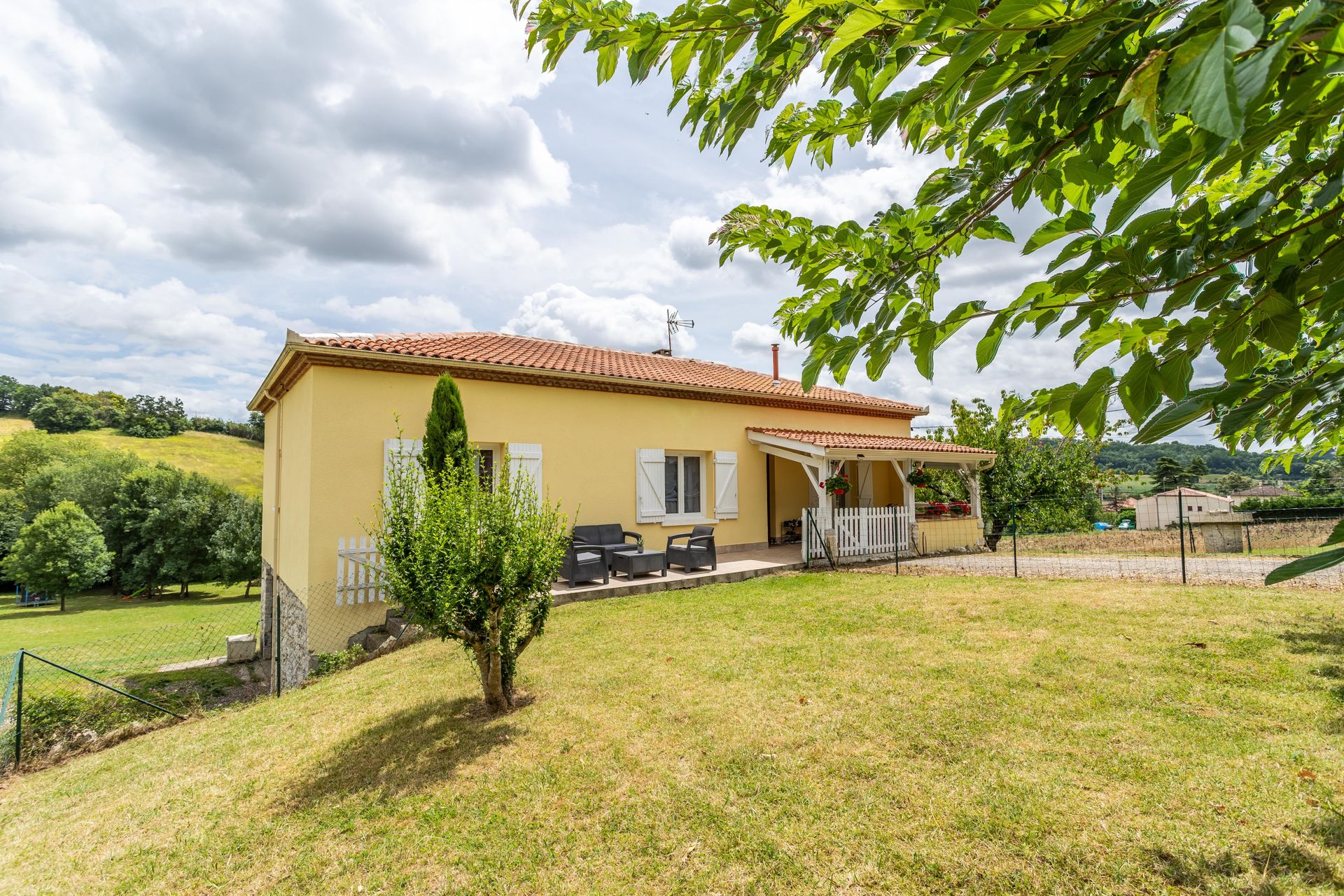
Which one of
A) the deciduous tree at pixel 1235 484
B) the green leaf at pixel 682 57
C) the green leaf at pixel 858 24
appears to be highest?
the green leaf at pixel 682 57

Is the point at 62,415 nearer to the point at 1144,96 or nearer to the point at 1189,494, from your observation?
the point at 1144,96

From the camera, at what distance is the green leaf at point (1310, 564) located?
96 centimetres

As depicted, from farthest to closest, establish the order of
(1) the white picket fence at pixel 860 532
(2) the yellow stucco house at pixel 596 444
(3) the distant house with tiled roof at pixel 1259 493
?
(3) the distant house with tiled roof at pixel 1259 493, (1) the white picket fence at pixel 860 532, (2) the yellow stucco house at pixel 596 444

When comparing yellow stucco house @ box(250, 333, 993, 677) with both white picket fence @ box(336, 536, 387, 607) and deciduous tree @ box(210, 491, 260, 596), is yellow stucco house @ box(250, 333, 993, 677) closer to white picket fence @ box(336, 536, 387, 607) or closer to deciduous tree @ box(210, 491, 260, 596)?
white picket fence @ box(336, 536, 387, 607)

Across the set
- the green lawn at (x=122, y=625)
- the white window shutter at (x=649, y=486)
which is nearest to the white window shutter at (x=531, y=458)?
the white window shutter at (x=649, y=486)

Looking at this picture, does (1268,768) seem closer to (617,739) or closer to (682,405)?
(617,739)

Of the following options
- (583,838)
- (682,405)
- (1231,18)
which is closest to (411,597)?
(583,838)

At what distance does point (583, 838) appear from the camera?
3346 millimetres

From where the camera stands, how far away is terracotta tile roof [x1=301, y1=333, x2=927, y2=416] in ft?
33.7

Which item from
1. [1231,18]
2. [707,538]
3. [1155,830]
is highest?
[1231,18]

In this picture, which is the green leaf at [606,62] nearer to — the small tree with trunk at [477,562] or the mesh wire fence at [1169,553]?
the small tree with trunk at [477,562]

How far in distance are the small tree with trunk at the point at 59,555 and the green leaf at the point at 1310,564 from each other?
46229 millimetres

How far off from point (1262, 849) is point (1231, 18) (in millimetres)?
3764

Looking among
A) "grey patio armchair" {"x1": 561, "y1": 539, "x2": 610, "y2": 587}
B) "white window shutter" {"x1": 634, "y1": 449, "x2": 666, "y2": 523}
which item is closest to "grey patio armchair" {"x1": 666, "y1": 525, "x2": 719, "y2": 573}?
Result: "white window shutter" {"x1": 634, "y1": 449, "x2": 666, "y2": 523}
